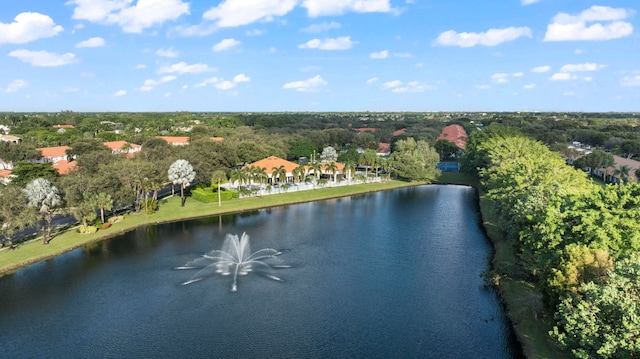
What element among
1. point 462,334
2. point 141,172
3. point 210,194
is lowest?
point 462,334

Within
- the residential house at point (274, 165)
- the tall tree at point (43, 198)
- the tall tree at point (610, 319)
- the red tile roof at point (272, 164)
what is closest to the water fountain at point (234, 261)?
the tall tree at point (43, 198)

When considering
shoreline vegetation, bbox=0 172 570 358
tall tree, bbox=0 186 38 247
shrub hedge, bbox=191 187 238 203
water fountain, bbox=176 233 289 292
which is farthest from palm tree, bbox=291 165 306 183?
tall tree, bbox=0 186 38 247

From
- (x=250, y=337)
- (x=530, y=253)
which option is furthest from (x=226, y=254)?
(x=530, y=253)

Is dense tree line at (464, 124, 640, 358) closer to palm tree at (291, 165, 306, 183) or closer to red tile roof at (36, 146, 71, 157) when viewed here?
palm tree at (291, 165, 306, 183)

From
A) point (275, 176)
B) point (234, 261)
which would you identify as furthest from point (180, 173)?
point (234, 261)

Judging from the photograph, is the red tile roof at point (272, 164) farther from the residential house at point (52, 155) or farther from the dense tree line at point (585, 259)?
the residential house at point (52, 155)

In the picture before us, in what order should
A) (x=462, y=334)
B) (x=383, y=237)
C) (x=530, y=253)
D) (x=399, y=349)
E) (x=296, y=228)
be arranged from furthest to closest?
(x=296, y=228), (x=383, y=237), (x=530, y=253), (x=462, y=334), (x=399, y=349)

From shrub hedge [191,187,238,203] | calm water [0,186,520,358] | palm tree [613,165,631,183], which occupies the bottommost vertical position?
calm water [0,186,520,358]

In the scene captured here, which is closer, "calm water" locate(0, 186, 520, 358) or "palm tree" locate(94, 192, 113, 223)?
"calm water" locate(0, 186, 520, 358)

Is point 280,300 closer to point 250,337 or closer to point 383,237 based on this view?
point 250,337
